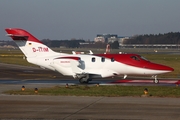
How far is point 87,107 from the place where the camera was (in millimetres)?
19047

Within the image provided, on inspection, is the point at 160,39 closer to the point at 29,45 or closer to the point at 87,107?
the point at 29,45

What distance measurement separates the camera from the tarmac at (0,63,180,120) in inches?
657

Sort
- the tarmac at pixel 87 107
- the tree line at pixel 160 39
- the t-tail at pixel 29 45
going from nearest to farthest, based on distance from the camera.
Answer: the tarmac at pixel 87 107, the t-tail at pixel 29 45, the tree line at pixel 160 39

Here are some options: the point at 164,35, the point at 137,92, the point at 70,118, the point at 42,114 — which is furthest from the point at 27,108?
the point at 164,35

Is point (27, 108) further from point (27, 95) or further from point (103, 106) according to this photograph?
point (27, 95)

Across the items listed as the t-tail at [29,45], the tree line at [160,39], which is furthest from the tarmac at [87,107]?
the tree line at [160,39]

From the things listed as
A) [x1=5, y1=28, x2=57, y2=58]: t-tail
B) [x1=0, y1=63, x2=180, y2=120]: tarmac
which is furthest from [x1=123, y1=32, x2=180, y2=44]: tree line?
[x1=0, y1=63, x2=180, y2=120]: tarmac

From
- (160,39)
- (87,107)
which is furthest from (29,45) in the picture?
(160,39)

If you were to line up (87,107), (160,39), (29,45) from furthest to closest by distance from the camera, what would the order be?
(160,39), (29,45), (87,107)

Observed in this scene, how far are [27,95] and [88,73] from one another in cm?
1024

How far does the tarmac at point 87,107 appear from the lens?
54.7 feet

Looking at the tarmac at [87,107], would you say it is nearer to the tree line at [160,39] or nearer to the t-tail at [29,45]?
the t-tail at [29,45]

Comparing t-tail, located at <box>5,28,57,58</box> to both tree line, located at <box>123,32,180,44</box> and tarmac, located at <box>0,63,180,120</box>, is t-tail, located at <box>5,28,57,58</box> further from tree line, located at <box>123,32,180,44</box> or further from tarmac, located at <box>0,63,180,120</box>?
A: tree line, located at <box>123,32,180,44</box>

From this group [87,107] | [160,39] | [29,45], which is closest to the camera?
[87,107]
